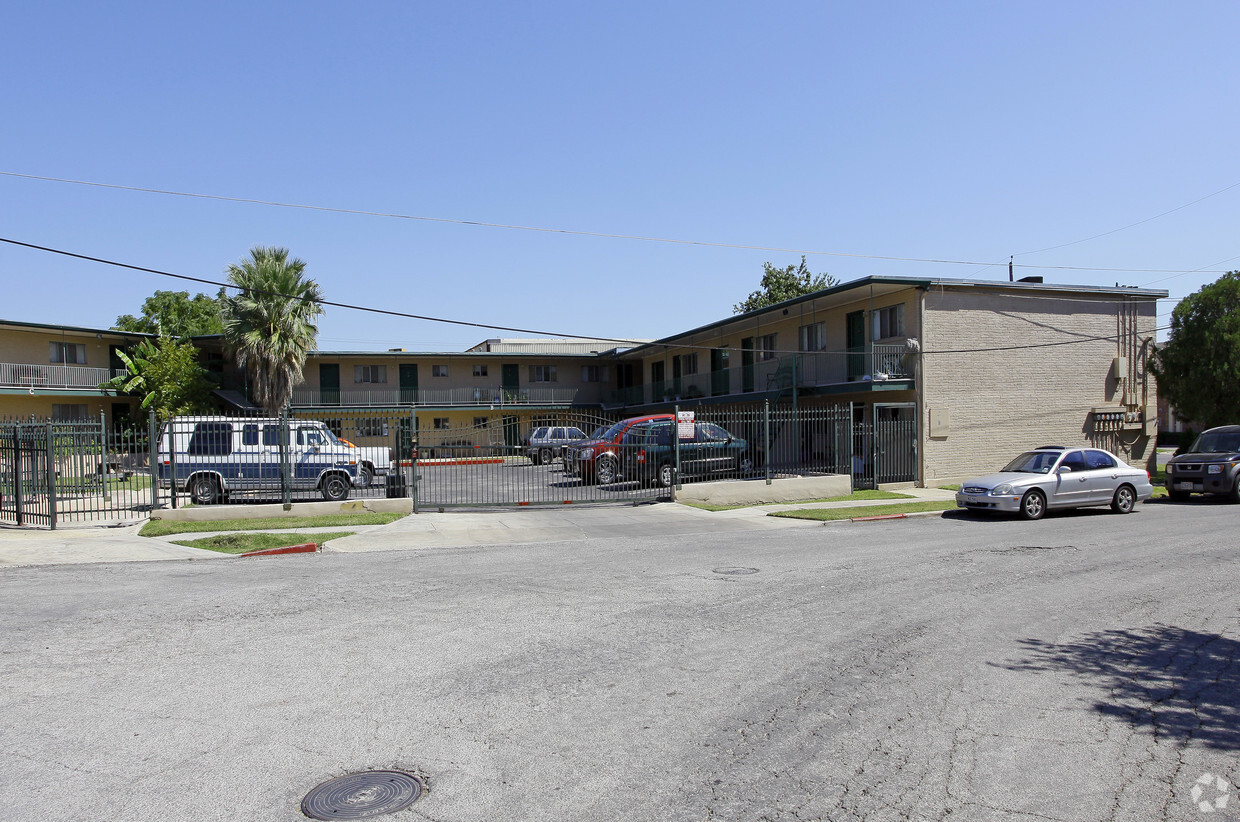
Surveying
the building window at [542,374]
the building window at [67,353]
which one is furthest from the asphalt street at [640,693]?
the building window at [542,374]

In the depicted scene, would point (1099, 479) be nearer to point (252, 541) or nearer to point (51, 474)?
point (252, 541)

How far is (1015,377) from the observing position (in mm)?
26203

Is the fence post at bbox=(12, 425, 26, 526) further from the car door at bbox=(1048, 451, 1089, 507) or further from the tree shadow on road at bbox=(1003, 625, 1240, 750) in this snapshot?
the car door at bbox=(1048, 451, 1089, 507)

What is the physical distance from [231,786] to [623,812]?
2.14 metres

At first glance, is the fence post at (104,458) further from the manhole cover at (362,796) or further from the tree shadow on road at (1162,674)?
the tree shadow on road at (1162,674)

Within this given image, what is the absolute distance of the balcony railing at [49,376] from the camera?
124 ft

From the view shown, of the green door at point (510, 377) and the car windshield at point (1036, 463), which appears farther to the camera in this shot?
the green door at point (510, 377)

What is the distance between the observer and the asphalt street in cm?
444

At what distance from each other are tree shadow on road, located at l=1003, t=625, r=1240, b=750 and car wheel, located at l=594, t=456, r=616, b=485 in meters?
15.9

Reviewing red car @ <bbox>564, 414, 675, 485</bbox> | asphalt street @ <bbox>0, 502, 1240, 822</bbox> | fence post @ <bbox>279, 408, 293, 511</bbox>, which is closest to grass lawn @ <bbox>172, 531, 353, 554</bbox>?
fence post @ <bbox>279, 408, 293, 511</bbox>

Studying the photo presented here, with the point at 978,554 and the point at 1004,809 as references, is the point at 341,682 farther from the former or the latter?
the point at 978,554

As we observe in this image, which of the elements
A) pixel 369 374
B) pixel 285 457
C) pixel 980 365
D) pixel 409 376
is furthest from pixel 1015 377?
pixel 369 374

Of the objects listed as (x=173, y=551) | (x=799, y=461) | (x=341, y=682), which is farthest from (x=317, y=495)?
(x=341, y=682)

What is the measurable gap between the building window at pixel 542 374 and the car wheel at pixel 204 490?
29.6 meters
